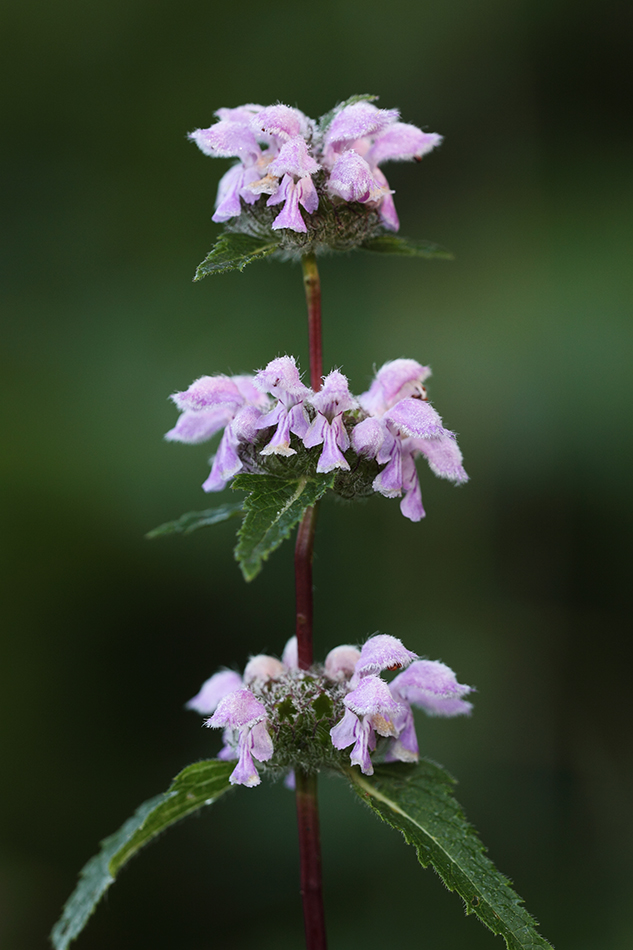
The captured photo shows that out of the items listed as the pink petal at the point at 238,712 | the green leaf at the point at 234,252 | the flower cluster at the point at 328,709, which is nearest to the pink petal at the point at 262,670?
the flower cluster at the point at 328,709

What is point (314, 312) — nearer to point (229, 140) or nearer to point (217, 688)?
point (229, 140)

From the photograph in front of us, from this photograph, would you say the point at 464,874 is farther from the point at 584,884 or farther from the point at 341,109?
the point at 584,884

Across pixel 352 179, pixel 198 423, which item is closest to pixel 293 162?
pixel 352 179

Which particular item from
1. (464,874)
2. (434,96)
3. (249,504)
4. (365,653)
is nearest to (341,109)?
(249,504)

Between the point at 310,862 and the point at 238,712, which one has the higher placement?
the point at 238,712

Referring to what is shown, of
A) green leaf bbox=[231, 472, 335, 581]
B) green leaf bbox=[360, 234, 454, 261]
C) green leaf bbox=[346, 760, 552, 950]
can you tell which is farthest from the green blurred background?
green leaf bbox=[231, 472, 335, 581]
